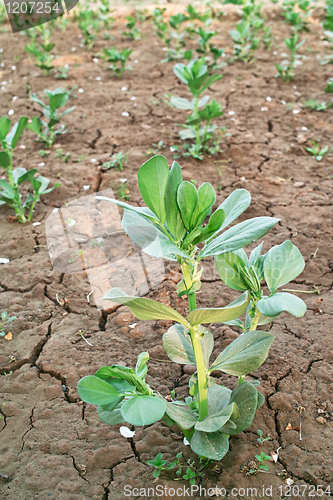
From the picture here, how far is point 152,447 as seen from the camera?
5.61 feet

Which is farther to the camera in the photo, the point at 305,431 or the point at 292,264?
the point at 305,431

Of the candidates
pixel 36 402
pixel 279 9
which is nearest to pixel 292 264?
pixel 36 402

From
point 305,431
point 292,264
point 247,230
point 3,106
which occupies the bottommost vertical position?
point 305,431

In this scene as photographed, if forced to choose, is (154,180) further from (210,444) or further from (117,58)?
(117,58)

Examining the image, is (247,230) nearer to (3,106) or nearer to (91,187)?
(91,187)

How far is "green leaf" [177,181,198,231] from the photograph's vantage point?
1.28 metres

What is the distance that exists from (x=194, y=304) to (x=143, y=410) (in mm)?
400

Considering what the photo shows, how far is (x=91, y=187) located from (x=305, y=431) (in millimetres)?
2382

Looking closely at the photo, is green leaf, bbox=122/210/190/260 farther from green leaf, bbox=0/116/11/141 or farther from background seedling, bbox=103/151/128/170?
background seedling, bbox=103/151/128/170

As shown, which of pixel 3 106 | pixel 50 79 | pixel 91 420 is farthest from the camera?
pixel 50 79

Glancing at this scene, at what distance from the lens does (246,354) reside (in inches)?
58.1

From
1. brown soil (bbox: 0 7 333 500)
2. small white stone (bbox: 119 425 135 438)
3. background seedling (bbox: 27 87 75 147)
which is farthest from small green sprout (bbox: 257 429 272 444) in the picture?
background seedling (bbox: 27 87 75 147)

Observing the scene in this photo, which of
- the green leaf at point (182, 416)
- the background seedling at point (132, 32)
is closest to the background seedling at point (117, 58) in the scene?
the background seedling at point (132, 32)

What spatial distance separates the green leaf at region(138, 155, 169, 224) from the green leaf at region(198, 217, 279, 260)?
22cm
